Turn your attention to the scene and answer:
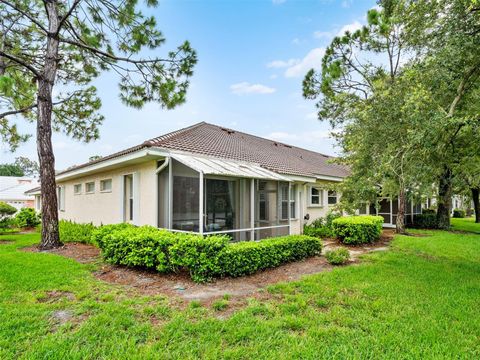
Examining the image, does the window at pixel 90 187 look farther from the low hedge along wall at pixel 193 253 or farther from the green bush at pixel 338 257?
the green bush at pixel 338 257

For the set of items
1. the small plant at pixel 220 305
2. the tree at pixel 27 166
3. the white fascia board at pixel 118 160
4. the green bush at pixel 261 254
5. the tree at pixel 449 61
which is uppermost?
the tree at pixel 27 166

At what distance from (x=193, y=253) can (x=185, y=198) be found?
8.21 feet

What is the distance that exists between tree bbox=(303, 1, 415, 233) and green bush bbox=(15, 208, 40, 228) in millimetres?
19937

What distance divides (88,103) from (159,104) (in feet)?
19.9

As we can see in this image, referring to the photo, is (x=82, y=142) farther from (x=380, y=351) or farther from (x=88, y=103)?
(x=380, y=351)

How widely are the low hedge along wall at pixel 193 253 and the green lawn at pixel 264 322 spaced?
1.09 metres

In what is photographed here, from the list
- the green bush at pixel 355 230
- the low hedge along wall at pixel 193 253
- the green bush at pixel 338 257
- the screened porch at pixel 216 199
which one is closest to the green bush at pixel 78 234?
the low hedge along wall at pixel 193 253

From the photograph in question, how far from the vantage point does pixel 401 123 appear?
685 centimetres

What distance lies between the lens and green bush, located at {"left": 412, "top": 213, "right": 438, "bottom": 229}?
64.6 ft

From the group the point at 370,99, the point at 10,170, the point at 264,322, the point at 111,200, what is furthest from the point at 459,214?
the point at 10,170

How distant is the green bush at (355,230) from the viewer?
11.9 meters

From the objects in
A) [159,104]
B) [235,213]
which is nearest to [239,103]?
[159,104]

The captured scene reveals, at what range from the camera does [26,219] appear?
61.7 feet

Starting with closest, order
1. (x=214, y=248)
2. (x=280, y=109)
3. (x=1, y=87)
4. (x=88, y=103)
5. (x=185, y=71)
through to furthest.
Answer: (x=214, y=248)
(x=1, y=87)
(x=185, y=71)
(x=88, y=103)
(x=280, y=109)
